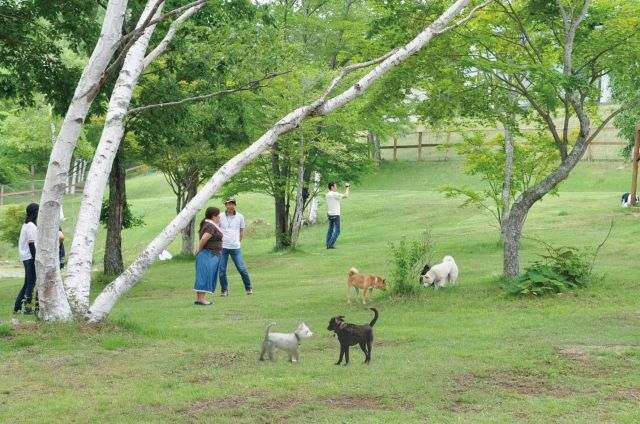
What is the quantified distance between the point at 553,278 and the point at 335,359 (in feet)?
20.7

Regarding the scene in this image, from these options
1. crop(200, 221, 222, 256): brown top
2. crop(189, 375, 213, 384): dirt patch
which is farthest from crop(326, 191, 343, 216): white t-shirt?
crop(189, 375, 213, 384): dirt patch

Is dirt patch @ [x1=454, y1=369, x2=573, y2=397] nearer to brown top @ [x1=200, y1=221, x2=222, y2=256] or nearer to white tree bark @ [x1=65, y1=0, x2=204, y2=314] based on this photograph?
white tree bark @ [x1=65, y1=0, x2=204, y2=314]

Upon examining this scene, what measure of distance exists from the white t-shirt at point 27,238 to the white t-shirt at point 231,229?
375 centimetres

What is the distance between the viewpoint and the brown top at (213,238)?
47.0ft

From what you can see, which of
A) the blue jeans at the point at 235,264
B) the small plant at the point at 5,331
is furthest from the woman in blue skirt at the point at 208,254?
the small plant at the point at 5,331

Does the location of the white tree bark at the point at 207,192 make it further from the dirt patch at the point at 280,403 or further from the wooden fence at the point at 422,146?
the wooden fence at the point at 422,146

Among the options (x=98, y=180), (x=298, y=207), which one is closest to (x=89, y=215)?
(x=98, y=180)

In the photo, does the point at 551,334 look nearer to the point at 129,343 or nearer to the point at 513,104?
the point at 129,343

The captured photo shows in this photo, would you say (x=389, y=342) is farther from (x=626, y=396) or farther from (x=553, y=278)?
(x=553, y=278)

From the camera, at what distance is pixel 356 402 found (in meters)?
6.84

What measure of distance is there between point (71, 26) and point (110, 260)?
18.9 ft

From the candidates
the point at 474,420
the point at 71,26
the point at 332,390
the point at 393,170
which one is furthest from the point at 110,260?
the point at 393,170

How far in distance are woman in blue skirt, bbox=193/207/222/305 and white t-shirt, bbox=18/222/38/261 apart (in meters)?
2.78

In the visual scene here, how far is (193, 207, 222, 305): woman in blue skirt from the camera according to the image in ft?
47.0
